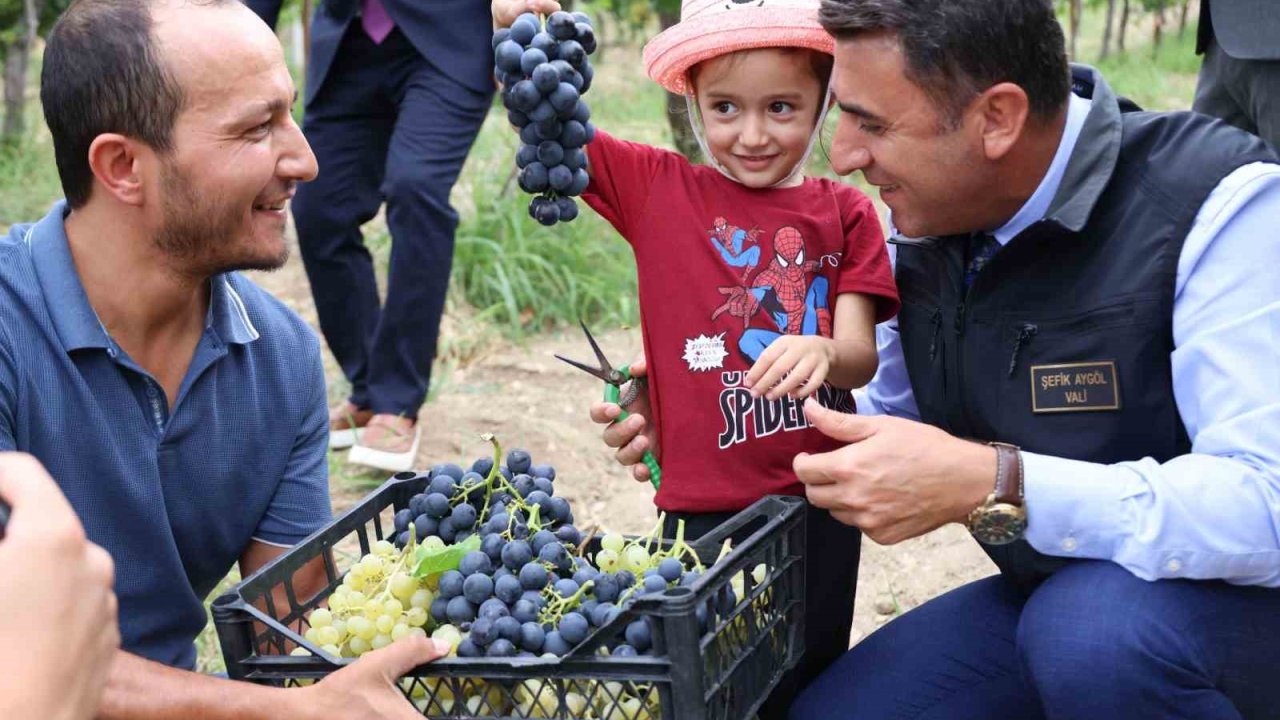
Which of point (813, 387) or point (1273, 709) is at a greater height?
point (813, 387)

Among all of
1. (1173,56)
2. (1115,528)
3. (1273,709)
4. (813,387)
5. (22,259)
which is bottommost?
(1173,56)

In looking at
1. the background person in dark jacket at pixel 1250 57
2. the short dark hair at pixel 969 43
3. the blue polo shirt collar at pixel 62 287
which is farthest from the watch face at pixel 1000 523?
the background person in dark jacket at pixel 1250 57

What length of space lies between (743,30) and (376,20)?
6.03 ft

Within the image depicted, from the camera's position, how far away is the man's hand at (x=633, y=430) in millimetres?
2289

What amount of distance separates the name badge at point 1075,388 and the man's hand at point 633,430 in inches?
25.4

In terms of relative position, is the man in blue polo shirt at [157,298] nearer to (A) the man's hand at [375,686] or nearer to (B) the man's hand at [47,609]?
(A) the man's hand at [375,686]

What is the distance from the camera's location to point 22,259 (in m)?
2.04

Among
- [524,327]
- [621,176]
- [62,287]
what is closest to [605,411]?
[621,176]

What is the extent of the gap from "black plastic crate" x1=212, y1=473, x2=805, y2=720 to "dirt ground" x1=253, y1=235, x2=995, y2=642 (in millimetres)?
1432

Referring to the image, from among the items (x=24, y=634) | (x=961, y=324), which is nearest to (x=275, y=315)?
(x=961, y=324)

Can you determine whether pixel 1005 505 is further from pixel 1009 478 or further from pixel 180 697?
pixel 180 697

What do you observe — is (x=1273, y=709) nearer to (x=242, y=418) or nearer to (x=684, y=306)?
(x=684, y=306)

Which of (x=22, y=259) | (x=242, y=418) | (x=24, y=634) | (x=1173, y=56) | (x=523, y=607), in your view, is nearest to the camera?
(x=24, y=634)

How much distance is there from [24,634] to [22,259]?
1144 mm
